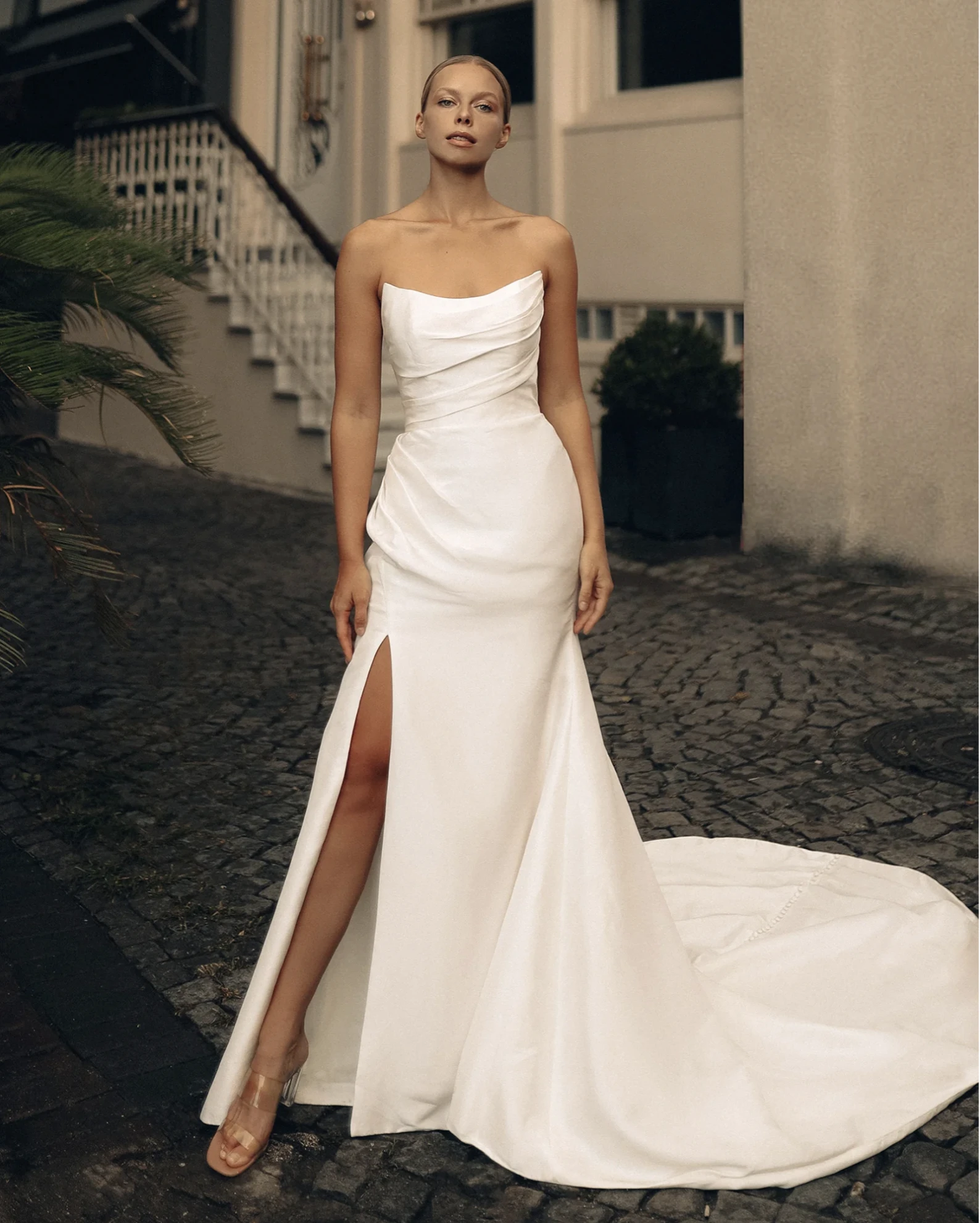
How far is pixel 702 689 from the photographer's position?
231 inches

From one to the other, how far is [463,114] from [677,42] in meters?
6.96

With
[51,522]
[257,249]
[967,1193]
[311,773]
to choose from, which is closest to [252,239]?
[257,249]

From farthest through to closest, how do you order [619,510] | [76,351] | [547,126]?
[547,126] → [619,510] → [76,351]

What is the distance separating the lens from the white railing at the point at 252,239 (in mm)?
Answer: 10539

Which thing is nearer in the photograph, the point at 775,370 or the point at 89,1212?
the point at 89,1212

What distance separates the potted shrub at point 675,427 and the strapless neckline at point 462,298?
18.3ft

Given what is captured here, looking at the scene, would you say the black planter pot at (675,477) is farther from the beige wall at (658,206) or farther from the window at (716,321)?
the beige wall at (658,206)

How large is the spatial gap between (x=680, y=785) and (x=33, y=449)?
2474 mm

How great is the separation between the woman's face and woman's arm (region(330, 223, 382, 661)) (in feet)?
0.71

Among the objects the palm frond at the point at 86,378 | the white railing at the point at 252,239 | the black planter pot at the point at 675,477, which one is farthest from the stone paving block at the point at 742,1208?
the white railing at the point at 252,239

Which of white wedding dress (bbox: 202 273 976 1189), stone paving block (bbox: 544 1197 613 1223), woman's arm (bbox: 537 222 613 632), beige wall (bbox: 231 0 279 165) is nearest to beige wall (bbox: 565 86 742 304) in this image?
beige wall (bbox: 231 0 279 165)

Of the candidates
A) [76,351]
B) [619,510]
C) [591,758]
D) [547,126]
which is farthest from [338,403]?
[547,126]

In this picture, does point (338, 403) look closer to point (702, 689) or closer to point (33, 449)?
point (33, 449)

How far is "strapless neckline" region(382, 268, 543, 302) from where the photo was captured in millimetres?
2760
